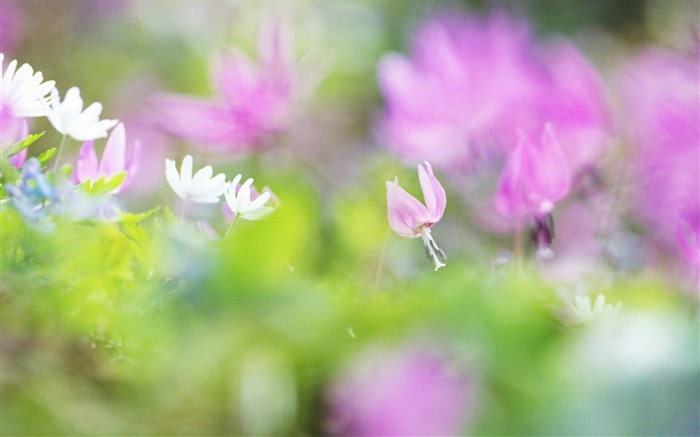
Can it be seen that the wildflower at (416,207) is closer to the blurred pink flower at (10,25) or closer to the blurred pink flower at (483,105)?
the blurred pink flower at (483,105)

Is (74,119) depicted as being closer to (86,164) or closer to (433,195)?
(86,164)

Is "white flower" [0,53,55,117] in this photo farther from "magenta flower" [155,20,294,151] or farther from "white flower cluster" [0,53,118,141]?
"magenta flower" [155,20,294,151]

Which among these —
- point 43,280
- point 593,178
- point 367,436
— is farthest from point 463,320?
point 593,178

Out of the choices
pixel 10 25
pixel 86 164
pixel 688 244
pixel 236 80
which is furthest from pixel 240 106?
pixel 10 25

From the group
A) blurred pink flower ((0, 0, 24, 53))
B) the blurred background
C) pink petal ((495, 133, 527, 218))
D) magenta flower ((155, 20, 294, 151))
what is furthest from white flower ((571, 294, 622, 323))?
blurred pink flower ((0, 0, 24, 53))

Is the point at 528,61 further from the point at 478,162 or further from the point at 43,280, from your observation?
the point at 43,280
